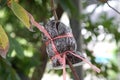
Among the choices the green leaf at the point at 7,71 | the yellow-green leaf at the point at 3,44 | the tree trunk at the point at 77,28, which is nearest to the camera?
the yellow-green leaf at the point at 3,44

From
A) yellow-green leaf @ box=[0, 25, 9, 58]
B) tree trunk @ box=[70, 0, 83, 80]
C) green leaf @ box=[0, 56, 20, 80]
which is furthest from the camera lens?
tree trunk @ box=[70, 0, 83, 80]

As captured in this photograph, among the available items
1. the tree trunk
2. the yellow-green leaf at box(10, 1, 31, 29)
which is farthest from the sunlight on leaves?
the tree trunk

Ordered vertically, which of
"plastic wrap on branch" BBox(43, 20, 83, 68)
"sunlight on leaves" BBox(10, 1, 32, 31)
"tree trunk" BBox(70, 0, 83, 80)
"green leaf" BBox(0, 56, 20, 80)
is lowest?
"green leaf" BBox(0, 56, 20, 80)

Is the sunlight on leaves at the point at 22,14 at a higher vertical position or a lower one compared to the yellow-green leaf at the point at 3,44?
higher

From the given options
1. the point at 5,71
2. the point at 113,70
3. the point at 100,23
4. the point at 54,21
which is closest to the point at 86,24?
the point at 100,23

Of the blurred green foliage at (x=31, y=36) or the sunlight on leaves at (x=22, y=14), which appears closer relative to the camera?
the sunlight on leaves at (x=22, y=14)

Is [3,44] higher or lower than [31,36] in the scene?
higher

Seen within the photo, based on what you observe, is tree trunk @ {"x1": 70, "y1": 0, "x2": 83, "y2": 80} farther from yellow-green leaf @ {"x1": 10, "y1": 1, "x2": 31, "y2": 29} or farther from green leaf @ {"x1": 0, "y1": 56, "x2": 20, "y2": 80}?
yellow-green leaf @ {"x1": 10, "y1": 1, "x2": 31, "y2": 29}

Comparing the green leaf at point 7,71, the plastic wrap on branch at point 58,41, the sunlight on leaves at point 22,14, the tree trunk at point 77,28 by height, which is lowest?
the green leaf at point 7,71

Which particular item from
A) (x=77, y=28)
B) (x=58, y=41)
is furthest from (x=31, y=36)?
(x=58, y=41)

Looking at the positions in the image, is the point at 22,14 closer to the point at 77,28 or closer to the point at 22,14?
the point at 22,14

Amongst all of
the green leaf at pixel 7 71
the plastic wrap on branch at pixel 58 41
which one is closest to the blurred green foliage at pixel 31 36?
the green leaf at pixel 7 71

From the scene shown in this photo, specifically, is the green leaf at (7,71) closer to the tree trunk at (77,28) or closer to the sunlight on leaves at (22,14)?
the tree trunk at (77,28)

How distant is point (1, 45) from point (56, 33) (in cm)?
9
